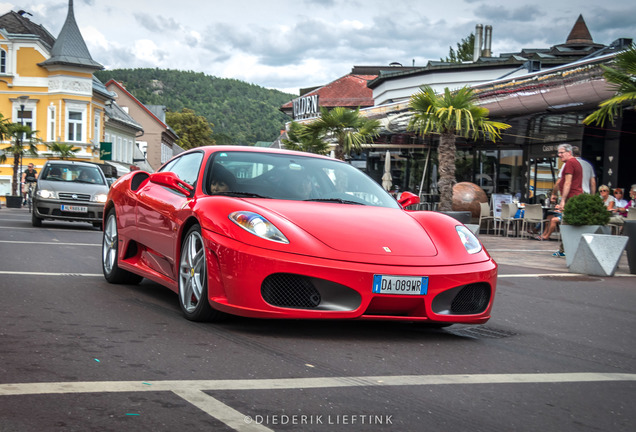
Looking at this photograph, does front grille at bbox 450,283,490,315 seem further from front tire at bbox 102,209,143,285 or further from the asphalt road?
front tire at bbox 102,209,143,285

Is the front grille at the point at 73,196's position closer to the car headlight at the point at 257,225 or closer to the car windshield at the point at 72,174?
the car windshield at the point at 72,174

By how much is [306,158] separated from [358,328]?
5.67ft

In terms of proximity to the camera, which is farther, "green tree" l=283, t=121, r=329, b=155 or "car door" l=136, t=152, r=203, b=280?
"green tree" l=283, t=121, r=329, b=155

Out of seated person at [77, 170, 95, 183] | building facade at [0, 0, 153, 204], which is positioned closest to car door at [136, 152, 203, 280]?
seated person at [77, 170, 95, 183]

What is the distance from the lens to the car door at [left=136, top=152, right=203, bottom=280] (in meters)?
6.34

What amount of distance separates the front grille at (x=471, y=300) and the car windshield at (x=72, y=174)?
1527 centimetres

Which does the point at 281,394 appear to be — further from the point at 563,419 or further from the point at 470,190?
the point at 470,190

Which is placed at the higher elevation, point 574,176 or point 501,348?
point 574,176

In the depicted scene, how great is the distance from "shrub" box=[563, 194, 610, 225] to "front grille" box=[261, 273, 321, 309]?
326 inches

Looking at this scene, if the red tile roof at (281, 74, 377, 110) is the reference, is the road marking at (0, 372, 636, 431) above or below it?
below

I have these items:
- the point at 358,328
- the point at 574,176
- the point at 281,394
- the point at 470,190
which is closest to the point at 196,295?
the point at 358,328

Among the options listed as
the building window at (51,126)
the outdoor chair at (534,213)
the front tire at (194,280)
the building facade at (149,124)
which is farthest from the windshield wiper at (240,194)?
the building facade at (149,124)

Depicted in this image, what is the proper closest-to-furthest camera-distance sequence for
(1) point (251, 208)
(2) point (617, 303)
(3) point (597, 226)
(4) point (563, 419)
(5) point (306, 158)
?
(4) point (563, 419) → (1) point (251, 208) → (5) point (306, 158) → (2) point (617, 303) → (3) point (597, 226)

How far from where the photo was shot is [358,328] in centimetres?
590
